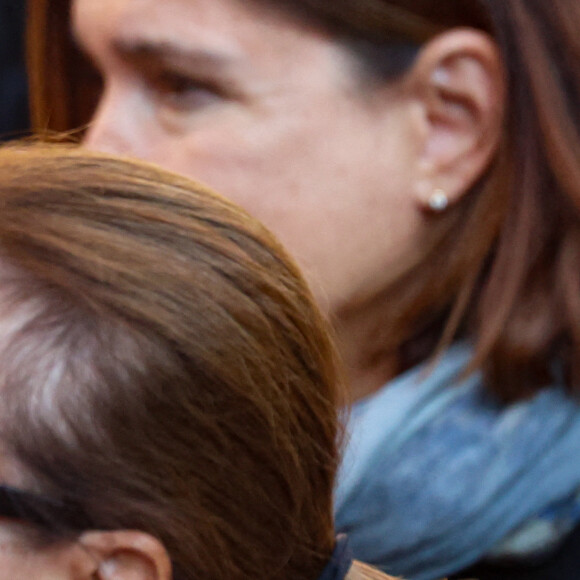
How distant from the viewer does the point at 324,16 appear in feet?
2.72

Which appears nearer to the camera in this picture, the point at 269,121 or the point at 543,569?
the point at 269,121

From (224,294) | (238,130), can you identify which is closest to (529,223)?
(238,130)

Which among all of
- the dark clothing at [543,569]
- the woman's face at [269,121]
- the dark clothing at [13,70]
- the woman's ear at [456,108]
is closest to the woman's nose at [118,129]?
the woman's face at [269,121]

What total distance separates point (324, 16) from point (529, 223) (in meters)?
0.30

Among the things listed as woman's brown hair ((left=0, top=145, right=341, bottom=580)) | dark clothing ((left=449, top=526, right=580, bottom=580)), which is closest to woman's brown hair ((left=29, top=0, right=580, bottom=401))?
dark clothing ((left=449, top=526, right=580, bottom=580))

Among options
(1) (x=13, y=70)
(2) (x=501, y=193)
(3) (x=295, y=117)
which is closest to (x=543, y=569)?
(2) (x=501, y=193)

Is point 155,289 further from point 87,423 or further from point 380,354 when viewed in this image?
point 380,354

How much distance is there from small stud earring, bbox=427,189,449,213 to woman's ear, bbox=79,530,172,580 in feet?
1.66

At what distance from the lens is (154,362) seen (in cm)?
49

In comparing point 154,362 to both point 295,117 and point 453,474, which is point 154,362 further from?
point 453,474

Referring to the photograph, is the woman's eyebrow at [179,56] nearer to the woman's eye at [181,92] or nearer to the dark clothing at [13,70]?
the woman's eye at [181,92]

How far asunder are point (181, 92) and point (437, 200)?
0.27m

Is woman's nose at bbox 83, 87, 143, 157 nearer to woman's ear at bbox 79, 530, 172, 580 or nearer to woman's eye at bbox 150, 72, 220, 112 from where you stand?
woman's eye at bbox 150, 72, 220, 112

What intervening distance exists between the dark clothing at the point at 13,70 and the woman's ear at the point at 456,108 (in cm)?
63
